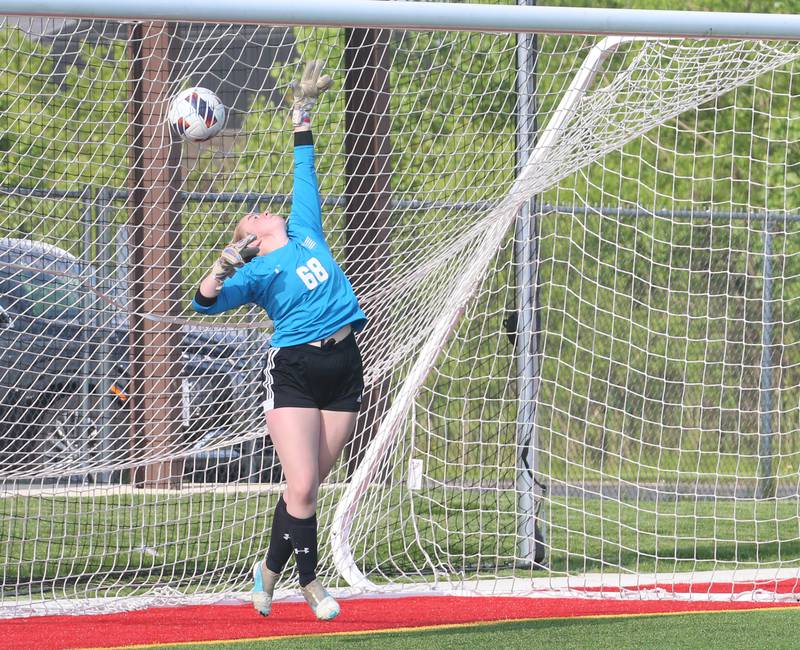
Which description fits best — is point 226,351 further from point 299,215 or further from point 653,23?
point 653,23

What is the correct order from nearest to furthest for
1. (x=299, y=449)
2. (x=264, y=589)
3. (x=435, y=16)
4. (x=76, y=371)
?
(x=435, y=16) → (x=299, y=449) → (x=264, y=589) → (x=76, y=371)

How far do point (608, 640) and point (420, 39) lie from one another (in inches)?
151

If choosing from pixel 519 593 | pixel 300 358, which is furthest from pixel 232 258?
pixel 519 593

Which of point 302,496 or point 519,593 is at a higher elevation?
point 302,496

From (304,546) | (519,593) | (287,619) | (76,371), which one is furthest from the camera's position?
(76,371)

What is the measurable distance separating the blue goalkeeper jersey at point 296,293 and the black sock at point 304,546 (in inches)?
29.9

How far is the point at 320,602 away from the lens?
507 centimetres

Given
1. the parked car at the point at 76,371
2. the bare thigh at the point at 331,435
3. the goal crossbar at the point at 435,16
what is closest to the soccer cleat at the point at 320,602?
the bare thigh at the point at 331,435

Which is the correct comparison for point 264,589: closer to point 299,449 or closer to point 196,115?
point 299,449

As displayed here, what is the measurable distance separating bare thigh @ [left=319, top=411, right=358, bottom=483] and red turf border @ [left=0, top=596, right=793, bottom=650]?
0.90 metres

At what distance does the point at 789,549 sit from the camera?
8.24 metres

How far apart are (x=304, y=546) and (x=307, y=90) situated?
1.96 metres

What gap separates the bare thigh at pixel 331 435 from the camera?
521 centimetres

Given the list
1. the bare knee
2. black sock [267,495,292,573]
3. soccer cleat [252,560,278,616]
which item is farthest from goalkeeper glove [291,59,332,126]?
soccer cleat [252,560,278,616]
